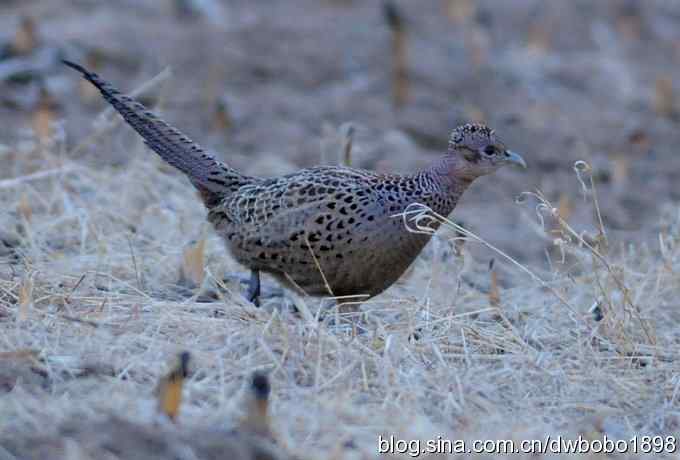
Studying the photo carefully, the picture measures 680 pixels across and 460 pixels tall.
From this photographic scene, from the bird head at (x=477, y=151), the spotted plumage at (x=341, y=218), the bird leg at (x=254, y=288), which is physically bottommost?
the bird leg at (x=254, y=288)

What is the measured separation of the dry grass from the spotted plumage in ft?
0.43

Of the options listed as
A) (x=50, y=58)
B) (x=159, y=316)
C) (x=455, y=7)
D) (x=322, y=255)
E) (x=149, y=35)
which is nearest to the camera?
(x=159, y=316)

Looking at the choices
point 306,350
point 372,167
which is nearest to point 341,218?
point 306,350

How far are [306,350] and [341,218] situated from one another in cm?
84

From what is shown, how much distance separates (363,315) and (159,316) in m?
0.94

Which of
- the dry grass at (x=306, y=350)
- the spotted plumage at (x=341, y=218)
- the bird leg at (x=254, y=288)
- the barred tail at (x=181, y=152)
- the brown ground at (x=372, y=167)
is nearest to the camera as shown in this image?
the dry grass at (x=306, y=350)

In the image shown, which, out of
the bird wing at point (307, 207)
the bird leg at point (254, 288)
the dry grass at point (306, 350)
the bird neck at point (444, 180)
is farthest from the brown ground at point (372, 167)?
the bird wing at point (307, 207)

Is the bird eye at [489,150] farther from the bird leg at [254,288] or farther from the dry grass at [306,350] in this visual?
the bird leg at [254,288]

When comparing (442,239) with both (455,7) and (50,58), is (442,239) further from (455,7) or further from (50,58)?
(455,7)

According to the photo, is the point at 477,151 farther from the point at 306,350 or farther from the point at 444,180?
the point at 306,350

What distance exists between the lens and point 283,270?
5645 mm

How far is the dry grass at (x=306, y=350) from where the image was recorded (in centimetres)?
416

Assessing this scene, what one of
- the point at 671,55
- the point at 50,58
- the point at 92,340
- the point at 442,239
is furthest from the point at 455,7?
the point at 92,340

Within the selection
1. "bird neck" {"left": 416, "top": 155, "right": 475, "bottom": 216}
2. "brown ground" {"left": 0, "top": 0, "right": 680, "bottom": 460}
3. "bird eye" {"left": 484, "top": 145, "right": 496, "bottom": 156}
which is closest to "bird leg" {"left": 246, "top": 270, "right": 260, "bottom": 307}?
"brown ground" {"left": 0, "top": 0, "right": 680, "bottom": 460}
